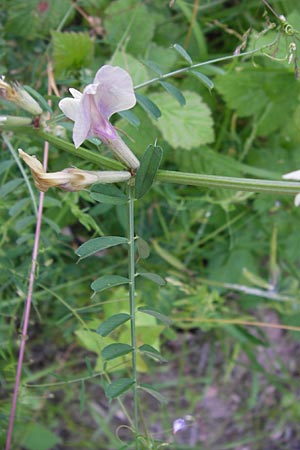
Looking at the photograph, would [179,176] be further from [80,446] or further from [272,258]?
[80,446]

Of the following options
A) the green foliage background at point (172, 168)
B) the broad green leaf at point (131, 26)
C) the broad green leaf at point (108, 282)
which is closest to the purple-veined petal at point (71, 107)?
the broad green leaf at point (108, 282)

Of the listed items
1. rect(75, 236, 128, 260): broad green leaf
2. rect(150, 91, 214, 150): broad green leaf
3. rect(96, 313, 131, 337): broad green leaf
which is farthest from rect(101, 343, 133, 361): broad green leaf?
rect(150, 91, 214, 150): broad green leaf

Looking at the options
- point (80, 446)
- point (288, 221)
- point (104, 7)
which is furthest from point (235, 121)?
point (80, 446)

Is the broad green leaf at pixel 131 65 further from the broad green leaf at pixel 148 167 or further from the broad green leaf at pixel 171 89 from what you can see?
the broad green leaf at pixel 148 167

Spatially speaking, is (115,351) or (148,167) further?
(115,351)

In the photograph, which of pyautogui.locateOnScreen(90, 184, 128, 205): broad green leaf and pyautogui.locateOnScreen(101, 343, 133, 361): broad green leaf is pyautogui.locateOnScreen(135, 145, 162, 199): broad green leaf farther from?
pyautogui.locateOnScreen(101, 343, 133, 361): broad green leaf

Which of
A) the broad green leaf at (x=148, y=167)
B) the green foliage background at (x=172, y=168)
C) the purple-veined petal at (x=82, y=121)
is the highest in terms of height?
the purple-veined petal at (x=82, y=121)

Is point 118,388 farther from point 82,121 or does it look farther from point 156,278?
point 82,121

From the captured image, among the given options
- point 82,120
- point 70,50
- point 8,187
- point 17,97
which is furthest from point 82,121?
point 70,50
